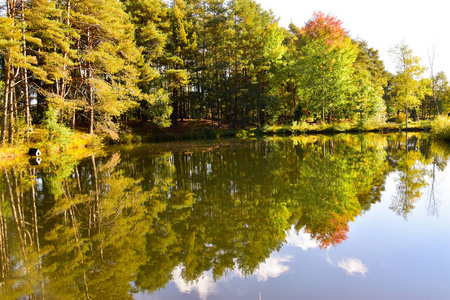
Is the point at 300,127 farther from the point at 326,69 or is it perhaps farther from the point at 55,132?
the point at 55,132

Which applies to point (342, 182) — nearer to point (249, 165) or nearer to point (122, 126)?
point (249, 165)

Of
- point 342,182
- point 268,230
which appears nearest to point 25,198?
point 268,230

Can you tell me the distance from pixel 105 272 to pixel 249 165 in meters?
7.87

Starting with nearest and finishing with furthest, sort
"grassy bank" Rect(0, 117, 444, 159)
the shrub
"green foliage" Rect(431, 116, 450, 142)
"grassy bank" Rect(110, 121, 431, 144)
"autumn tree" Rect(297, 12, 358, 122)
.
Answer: "green foliage" Rect(431, 116, 450, 142) < "grassy bank" Rect(0, 117, 444, 159) < "grassy bank" Rect(110, 121, 431, 144) < "autumn tree" Rect(297, 12, 358, 122) < the shrub

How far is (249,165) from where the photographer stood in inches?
430

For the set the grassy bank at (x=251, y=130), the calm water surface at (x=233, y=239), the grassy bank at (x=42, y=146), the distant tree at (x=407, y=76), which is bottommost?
the calm water surface at (x=233, y=239)

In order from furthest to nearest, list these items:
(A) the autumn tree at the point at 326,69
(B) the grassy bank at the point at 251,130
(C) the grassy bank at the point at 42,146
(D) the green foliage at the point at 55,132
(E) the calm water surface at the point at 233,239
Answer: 1. (A) the autumn tree at the point at 326,69
2. (B) the grassy bank at the point at 251,130
3. (D) the green foliage at the point at 55,132
4. (C) the grassy bank at the point at 42,146
5. (E) the calm water surface at the point at 233,239

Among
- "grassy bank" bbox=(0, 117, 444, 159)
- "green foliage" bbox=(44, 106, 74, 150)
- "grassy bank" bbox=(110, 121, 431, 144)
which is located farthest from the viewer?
"grassy bank" bbox=(110, 121, 431, 144)

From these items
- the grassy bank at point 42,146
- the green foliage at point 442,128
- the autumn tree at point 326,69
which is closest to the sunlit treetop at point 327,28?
the autumn tree at point 326,69

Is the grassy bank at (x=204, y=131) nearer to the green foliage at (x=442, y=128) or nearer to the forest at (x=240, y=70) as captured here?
the forest at (x=240, y=70)

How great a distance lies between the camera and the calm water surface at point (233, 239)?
10.3ft

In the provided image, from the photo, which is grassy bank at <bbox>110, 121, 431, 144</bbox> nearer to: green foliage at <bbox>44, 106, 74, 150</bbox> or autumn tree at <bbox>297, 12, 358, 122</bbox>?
autumn tree at <bbox>297, 12, 358, 122</bbox>

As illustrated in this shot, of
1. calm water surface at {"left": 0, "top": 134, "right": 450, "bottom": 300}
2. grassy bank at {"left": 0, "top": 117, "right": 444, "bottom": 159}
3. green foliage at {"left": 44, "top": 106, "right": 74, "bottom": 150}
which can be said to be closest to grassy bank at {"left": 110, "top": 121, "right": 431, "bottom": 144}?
grassy bank at {"left": 0, "top": 117, "right": 444, "bottom": 159}

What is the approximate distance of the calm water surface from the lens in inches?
123
